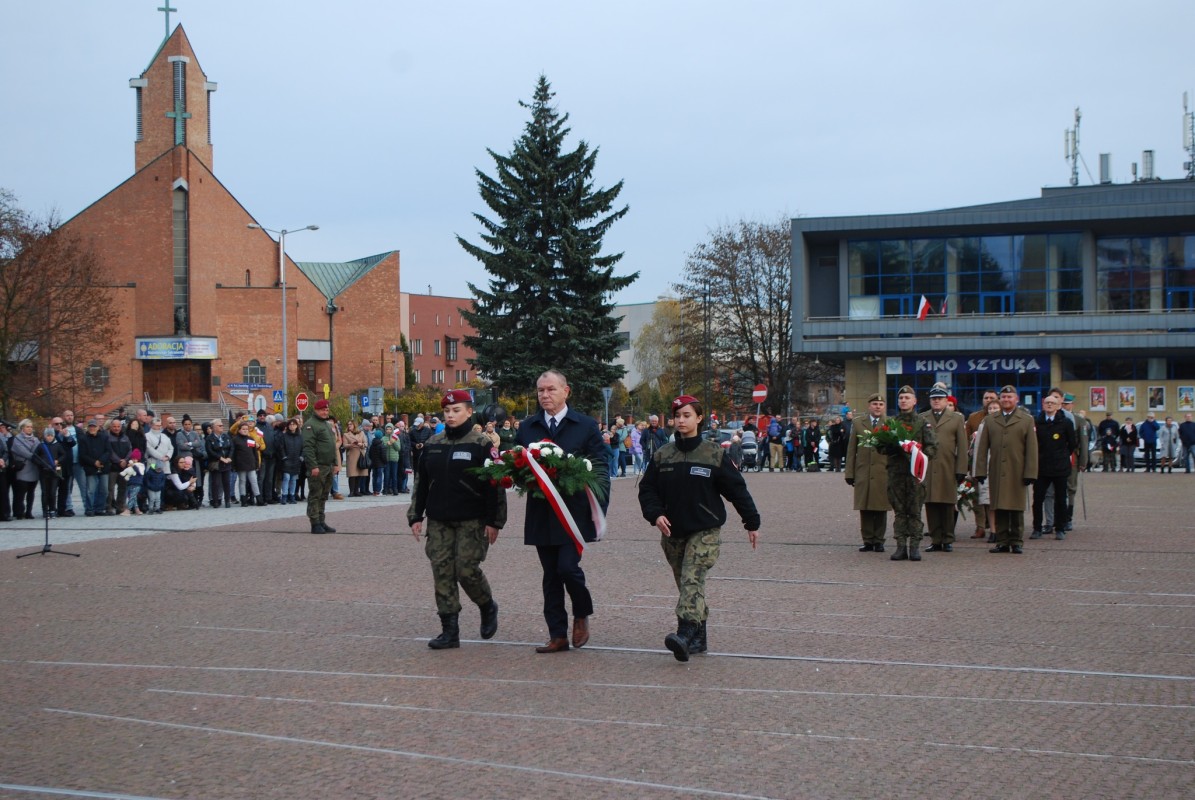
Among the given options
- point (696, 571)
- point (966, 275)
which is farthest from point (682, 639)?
point (966, 275)

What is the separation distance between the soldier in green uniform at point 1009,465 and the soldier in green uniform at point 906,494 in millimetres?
1201

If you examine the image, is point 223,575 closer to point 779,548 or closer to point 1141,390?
point 779,548

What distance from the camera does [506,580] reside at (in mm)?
12742

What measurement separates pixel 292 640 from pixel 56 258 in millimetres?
42461

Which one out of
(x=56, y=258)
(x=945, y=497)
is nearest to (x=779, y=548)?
(x=945, y=497)

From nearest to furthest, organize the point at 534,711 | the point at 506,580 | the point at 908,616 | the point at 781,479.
Result: the point at 534,711
the point at 908,616
the point at 506,580
the point at 781,479

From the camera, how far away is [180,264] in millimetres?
79000

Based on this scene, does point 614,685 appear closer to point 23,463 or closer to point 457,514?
point 457,514

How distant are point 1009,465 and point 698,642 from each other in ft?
25.7

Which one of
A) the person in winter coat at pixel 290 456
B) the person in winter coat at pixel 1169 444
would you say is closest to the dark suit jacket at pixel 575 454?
the person in winter coat at pixel 290 456

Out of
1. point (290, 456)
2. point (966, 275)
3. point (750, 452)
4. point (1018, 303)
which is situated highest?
point (966, 275)

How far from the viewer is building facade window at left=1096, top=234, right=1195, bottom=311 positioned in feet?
179

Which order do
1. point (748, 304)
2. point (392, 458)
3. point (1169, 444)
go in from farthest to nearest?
point (748, 304)
point (1169, 444)
point (392, 458)

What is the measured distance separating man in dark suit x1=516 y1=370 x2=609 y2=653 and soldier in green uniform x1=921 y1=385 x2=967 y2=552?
7219 millimetres
